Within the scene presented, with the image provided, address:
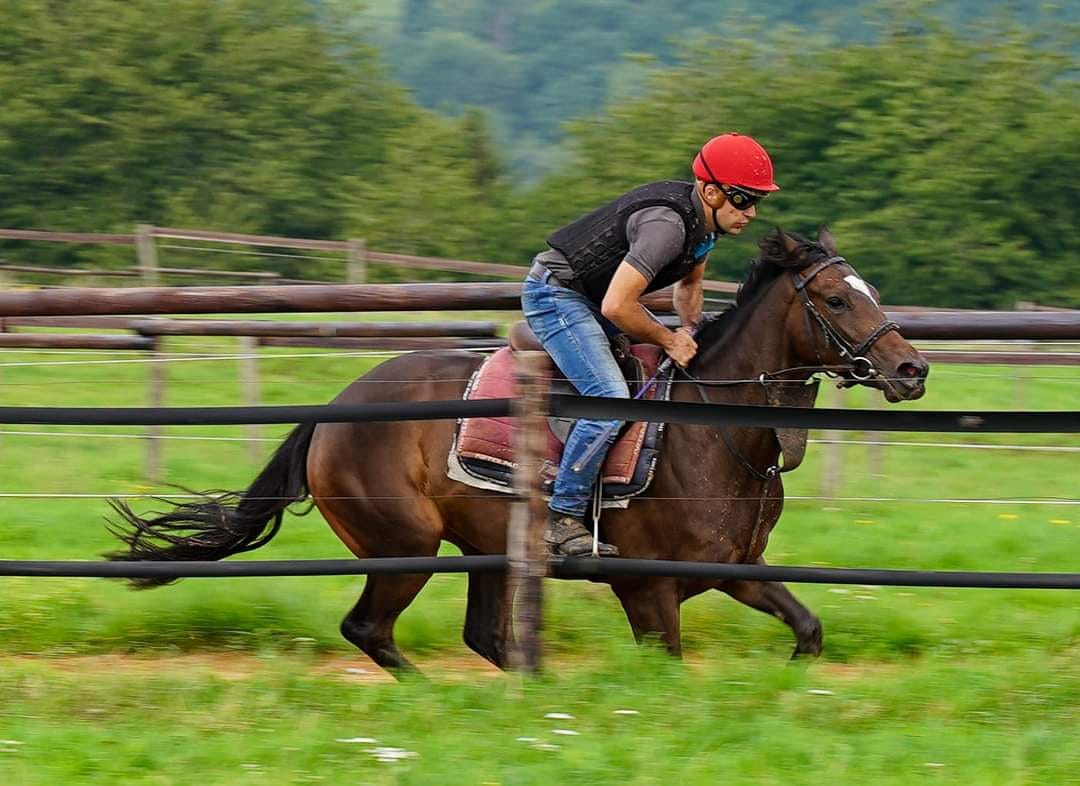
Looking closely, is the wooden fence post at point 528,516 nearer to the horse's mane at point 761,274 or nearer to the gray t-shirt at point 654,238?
the gray t-shirt at point 654,238

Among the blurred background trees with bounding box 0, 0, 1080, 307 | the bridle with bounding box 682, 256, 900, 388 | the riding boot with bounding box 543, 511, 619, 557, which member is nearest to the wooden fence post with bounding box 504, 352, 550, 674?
the riding boot with bounding box 543, 511, 619, 557

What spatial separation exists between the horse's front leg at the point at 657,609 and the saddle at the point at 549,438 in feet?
1.13

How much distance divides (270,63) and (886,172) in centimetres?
1476

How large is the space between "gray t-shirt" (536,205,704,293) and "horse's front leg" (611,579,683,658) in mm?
1192

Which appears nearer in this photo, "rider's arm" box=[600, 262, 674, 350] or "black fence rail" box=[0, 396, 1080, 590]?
"black fence rail" box=[0, 396, 1080, 590]

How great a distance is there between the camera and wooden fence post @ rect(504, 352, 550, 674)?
17.0 ft

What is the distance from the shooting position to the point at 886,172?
1166 inches

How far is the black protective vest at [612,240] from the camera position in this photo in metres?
5.84

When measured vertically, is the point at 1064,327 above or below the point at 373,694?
above

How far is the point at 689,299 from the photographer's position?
6348 mm

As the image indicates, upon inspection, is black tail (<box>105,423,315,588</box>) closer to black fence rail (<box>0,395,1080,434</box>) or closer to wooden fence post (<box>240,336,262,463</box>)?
black fence rail (<box>0,395,1080,434</box>)

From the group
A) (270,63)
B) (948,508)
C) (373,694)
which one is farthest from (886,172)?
(373,694)

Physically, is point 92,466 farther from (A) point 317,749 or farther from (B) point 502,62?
(B) point 502,62

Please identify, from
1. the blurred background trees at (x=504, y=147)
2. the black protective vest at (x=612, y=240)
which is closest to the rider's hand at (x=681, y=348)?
the black protective vest at (x=612, y=240)
